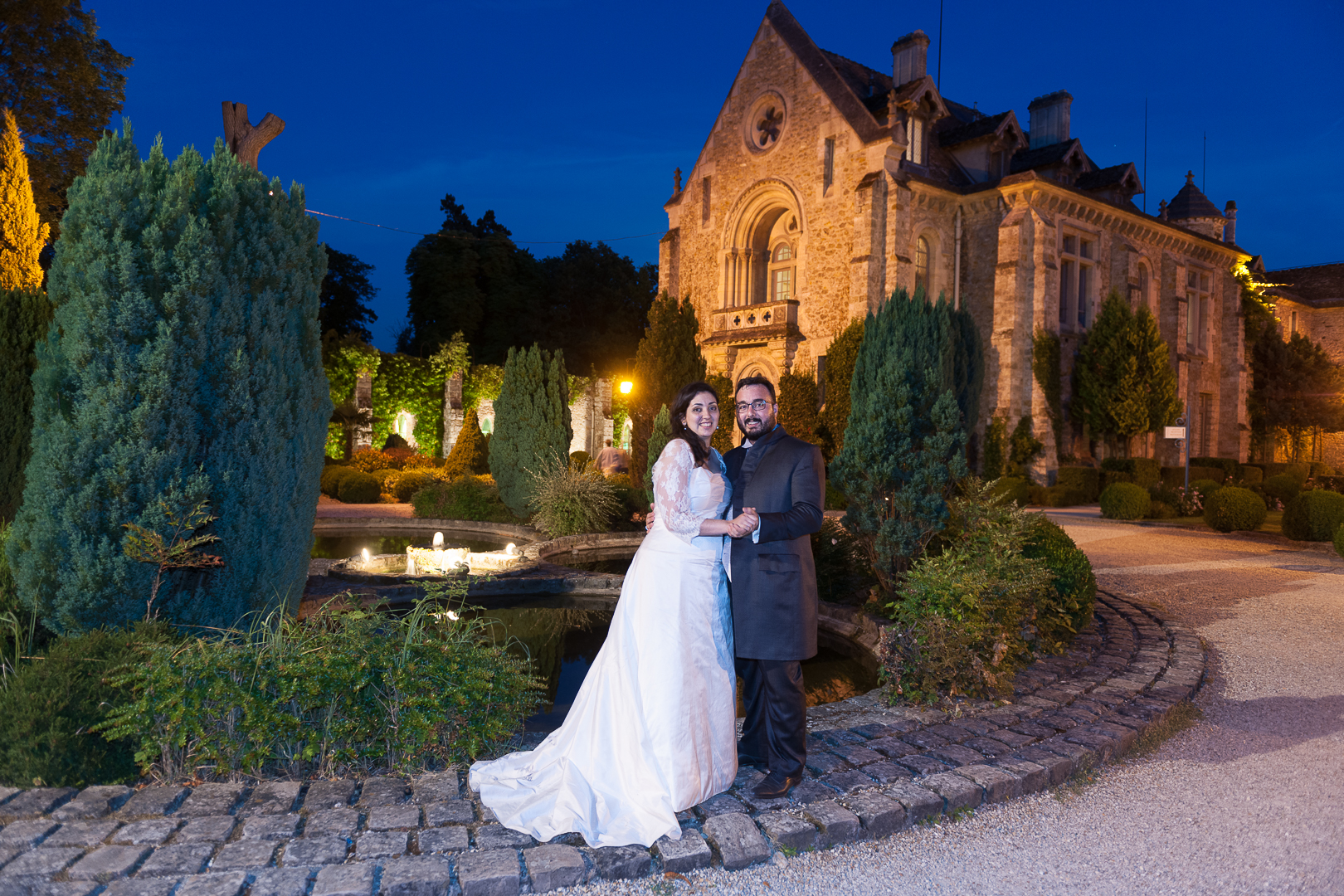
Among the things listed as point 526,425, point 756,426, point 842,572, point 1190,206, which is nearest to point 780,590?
point 756,426

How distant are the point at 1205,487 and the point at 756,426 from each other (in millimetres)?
17362

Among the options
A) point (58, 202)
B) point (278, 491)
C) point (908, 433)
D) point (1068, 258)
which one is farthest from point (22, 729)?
point (1068, 258)

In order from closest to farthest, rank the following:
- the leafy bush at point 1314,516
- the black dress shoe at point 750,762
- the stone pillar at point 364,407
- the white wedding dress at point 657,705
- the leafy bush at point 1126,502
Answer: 1. the white wedding dress at point 657,705
2. the black dress shoe at point 750,762
3. the leafy bush at point 1314,516
4. the leafy bush at point 1126,502
5. the stone pillar at point 364,407

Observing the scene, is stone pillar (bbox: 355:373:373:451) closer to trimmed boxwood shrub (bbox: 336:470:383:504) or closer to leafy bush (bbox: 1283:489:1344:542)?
trimmed boxwood shrub (bbox: 336:470:383:504)

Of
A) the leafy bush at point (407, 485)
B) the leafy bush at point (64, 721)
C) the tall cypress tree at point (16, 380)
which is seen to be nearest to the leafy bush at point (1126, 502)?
the leafy bush at point (407, 485)

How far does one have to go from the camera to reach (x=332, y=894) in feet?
8.49

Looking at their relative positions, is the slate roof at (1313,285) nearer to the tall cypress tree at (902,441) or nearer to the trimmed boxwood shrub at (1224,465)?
A: the trimmed boxwood shrub at (1224,465)

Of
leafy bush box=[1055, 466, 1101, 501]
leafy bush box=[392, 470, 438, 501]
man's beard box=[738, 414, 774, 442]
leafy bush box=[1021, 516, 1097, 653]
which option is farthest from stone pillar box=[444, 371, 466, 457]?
man's beard box=[738, 414, 774, 442]

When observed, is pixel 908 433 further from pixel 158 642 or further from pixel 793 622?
pixel 158 642

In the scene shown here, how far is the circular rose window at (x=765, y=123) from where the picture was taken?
2336cm

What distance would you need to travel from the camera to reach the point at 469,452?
19.8 metres

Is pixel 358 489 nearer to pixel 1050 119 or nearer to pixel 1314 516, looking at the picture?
pixel 1314 516

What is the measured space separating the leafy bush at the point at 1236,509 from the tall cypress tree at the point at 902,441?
10949 mm

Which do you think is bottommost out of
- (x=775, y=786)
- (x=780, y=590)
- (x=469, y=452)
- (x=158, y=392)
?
(x=775, y=786)
